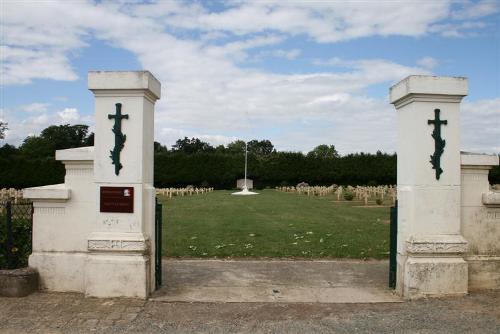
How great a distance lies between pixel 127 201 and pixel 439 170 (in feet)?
14.2

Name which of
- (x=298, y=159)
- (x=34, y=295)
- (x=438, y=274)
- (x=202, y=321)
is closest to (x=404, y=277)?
(x=438, y=274)

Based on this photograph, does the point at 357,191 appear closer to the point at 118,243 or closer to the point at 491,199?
the point at 491,199

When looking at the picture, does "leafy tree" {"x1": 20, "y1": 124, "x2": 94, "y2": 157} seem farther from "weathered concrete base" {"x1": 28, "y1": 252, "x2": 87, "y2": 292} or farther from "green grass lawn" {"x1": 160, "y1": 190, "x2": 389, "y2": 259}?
"weathered concrete base" {"x1": 28, "y1": 252, "x2": 87, "y2": 292}

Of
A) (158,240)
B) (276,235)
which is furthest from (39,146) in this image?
(158,240)

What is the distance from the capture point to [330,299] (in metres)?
5.85

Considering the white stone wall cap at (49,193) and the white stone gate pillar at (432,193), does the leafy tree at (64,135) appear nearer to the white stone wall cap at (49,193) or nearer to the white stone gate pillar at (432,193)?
the white stone wall cap at (49,193)

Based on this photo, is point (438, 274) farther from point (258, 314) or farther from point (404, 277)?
point (258, 314)

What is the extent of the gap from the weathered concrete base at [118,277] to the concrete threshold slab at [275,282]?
296 millimetres

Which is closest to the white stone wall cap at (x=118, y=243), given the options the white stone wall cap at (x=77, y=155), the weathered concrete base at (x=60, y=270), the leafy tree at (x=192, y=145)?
the weathered concrete base at (x=60, y=270)

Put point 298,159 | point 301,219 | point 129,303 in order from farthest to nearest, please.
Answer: point 298,159 < point 301,219 < point 129,303

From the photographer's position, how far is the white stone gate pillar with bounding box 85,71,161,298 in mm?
5812

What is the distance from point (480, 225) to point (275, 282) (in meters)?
3.13

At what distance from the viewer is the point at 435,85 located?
19.4ft

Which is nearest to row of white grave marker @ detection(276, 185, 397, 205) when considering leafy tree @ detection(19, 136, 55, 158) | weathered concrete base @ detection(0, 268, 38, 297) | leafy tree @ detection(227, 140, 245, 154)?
weathered concrete base @ detection(0, 268, 38, 297)
